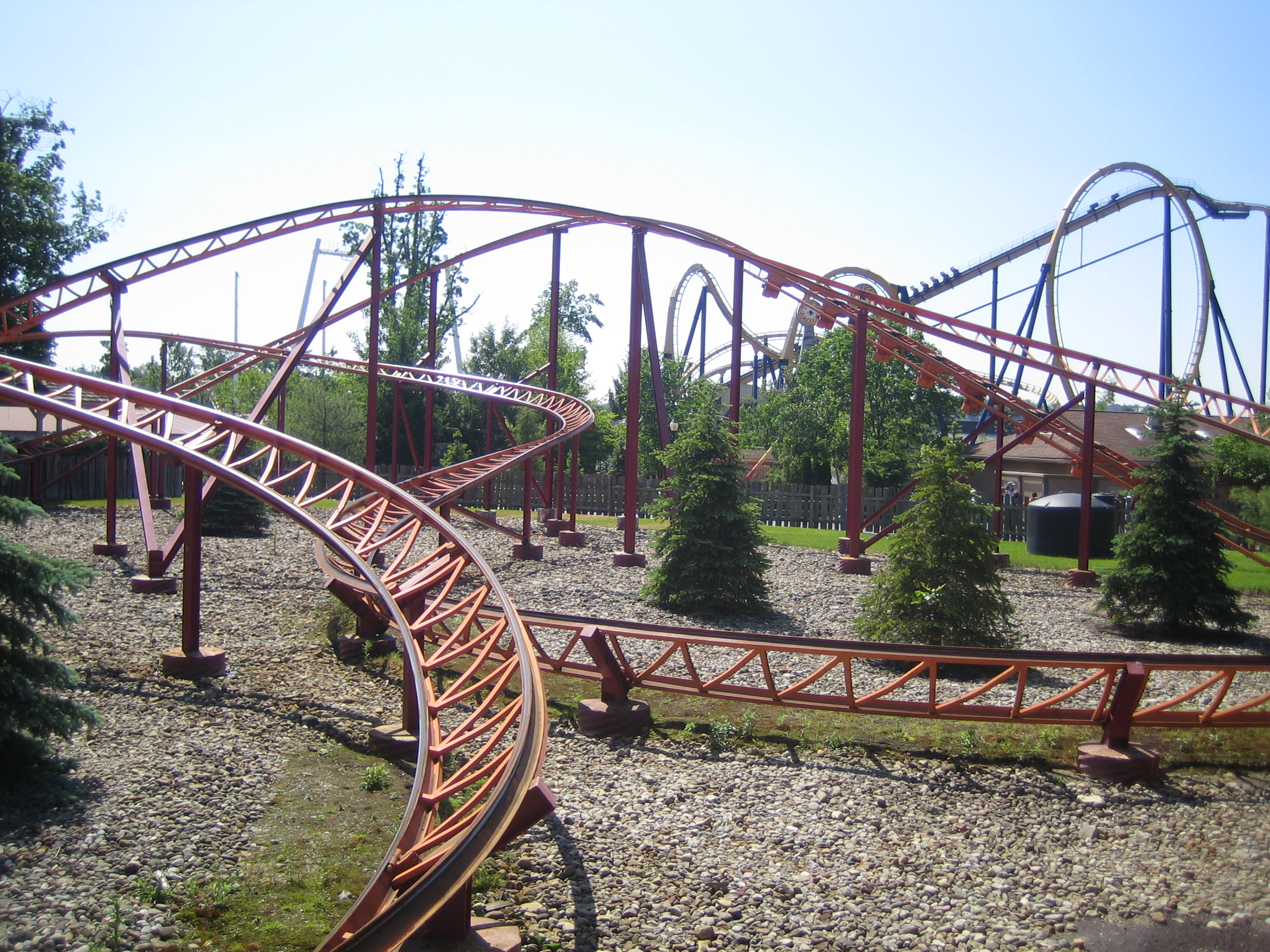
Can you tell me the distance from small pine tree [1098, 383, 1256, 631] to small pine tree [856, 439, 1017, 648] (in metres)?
3.55

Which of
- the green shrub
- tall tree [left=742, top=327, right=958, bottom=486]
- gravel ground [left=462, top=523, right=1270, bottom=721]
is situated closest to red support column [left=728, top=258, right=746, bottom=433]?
gravel ground [left=462, top=523, right=1270, bottom=721]

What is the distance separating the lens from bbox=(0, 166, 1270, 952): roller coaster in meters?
4.90

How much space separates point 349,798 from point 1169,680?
331 inches

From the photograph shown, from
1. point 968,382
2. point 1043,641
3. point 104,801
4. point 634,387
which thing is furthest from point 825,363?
point 104,801

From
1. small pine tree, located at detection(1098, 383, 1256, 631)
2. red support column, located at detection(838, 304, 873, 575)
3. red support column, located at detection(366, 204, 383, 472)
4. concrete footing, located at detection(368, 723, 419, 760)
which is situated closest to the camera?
concrete footing, located at detection(368, 723, 419, 760)

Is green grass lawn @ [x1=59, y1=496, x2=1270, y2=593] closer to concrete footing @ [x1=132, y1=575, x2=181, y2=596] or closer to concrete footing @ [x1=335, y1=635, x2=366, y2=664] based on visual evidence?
concrete footing @ [x1=132, y1=575, x2=181, y2=596]

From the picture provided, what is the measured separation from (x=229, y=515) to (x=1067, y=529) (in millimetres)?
17550

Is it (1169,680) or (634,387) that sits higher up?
(634,387)

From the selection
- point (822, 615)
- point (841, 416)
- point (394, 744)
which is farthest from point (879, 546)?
point (394, 744)

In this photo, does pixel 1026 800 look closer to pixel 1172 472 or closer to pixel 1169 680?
pixel 1169 680

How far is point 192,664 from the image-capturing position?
8969 mm

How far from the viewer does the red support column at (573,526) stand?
1962cm

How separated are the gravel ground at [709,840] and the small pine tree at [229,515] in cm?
1061

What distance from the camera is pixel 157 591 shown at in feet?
40.4
